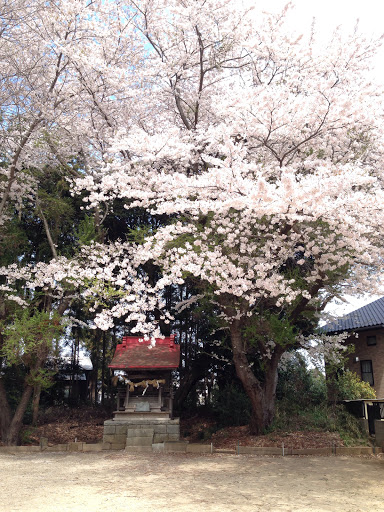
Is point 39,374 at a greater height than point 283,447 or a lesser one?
greater

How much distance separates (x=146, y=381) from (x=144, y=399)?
540mm

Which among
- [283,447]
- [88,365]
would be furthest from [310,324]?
[88,365]

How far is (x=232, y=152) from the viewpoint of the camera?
6.61 m

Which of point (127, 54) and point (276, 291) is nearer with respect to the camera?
point (276, 291)

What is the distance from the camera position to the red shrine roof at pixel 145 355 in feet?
35.0

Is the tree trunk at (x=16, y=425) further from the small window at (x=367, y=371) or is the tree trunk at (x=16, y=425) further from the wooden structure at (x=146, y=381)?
the small window at (x=367, y=371)

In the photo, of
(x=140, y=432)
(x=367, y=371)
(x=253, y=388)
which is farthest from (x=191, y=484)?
(x=367, y=371)

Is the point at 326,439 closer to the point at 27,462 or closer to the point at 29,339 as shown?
the point at 27,462

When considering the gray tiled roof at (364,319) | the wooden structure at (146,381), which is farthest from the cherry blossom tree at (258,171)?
the gray tiled roof at (364,319)

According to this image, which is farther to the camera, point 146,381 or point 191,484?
point 146,381

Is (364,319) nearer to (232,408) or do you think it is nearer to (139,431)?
(232,408)

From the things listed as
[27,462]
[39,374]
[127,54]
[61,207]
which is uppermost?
[127,54]

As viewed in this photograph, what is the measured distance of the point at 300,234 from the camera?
823 cm

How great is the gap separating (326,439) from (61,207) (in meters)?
9.04
